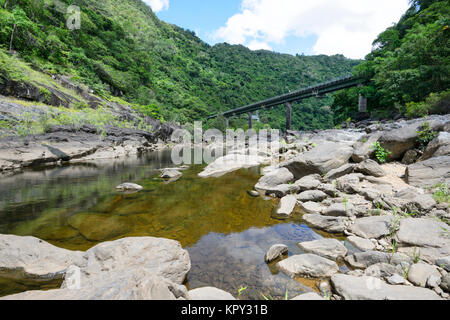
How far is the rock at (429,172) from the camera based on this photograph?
506 cm

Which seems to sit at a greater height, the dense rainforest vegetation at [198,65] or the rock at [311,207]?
the dense rainforest vegetation at [198,65]

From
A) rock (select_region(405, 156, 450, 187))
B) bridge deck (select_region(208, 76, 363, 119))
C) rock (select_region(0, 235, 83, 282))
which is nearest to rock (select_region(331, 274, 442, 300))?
rock (select_region(0, 235, 83, 282))

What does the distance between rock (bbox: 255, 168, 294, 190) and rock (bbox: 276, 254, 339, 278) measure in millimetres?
4355

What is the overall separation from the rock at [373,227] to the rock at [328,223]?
8.1 inches

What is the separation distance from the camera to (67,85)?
2505 cm

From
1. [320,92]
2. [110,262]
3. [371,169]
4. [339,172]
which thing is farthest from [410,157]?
[320,92]

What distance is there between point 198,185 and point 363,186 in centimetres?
601

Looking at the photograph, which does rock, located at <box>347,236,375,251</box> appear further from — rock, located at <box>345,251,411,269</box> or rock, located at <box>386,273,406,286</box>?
rock, located at <box>386,273,406,286</box>

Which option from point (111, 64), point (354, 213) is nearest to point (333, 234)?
point (354, 213)

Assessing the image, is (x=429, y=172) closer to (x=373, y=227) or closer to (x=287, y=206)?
(x=373, y=227)

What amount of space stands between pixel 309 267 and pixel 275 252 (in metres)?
0.59

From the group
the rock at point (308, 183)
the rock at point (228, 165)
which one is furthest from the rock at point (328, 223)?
the rock at point (228, 165)

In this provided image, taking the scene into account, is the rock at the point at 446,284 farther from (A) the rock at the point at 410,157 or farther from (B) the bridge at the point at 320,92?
(B) the bridge at the point at 320,92
